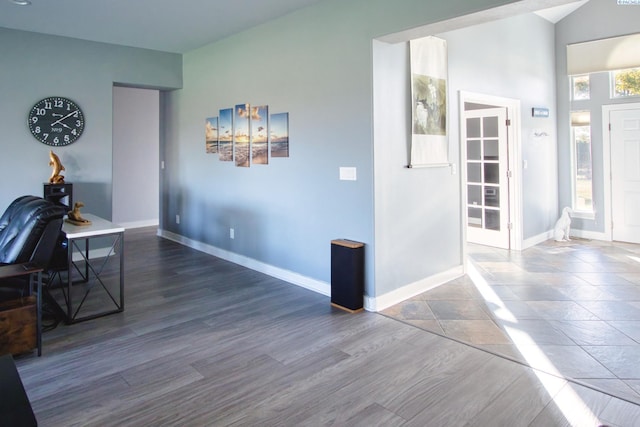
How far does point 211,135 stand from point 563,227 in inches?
220

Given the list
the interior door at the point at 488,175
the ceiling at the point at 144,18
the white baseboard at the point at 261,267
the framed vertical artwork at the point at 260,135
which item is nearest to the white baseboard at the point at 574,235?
the interior door at the point at 488,175

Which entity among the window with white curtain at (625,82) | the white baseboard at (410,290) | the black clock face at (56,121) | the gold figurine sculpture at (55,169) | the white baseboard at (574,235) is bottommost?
the white baseboard at (410,290)

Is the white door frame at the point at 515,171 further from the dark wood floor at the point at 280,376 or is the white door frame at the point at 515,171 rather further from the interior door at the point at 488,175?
the dark wood floor at the point at 280,376

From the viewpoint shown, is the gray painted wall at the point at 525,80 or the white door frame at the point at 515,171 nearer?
the gray painted wall at the point at 525,80

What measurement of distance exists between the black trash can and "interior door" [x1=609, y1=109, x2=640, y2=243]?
5.04 m

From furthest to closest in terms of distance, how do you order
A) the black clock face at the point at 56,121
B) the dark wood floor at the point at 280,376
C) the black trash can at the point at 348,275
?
the black clock face at the point at 56,121
the black trash can at the point at 348,275
the dark wood floor at the point at 280,376

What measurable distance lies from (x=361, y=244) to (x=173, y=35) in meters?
3.64

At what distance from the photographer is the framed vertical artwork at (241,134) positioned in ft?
16.6

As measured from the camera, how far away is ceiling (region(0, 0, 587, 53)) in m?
4.11

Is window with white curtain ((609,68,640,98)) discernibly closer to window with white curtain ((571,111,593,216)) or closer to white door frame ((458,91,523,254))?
window with white curtain ((571,111,593,216))

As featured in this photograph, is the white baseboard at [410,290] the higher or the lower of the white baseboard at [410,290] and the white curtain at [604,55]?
Result: the lower

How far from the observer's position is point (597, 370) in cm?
261

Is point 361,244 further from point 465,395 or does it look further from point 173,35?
point 173,35

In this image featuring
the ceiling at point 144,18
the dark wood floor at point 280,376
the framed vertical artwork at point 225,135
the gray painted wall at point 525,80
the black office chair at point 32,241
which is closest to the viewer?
the dark wood floor at point 280,376
